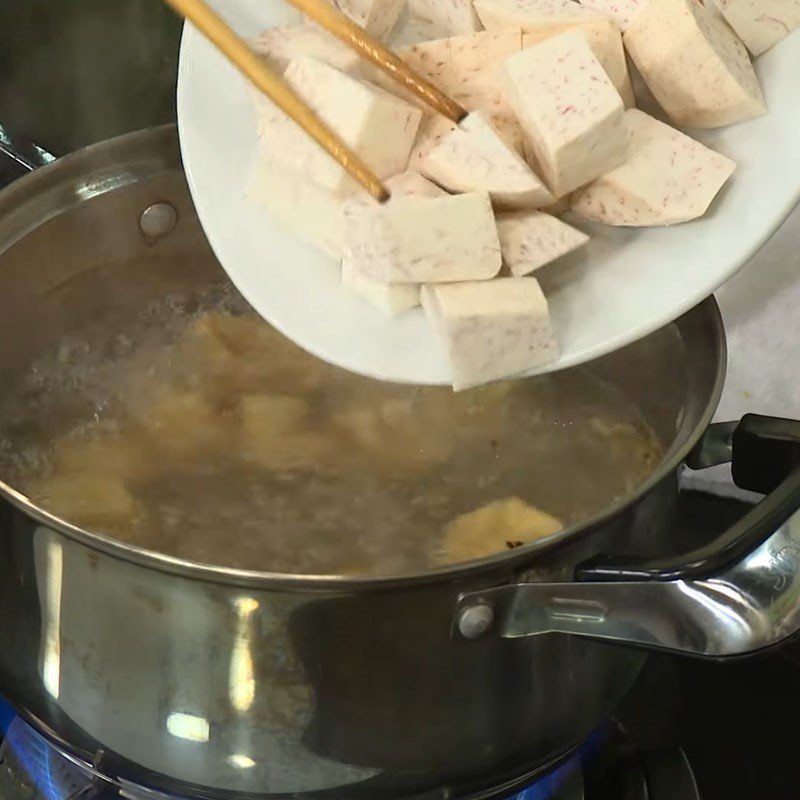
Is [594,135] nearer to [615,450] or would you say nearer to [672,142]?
[672,142]

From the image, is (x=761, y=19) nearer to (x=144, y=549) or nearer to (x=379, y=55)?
(x=379, y=55)

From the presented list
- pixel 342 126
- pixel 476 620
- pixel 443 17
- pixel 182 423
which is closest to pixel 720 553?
pixel 476 620

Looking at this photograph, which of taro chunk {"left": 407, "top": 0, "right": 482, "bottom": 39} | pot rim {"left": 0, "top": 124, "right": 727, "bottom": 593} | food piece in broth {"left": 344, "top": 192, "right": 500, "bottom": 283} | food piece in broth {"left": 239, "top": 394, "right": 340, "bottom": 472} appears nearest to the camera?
pot rim {"left": 0, "top": 124, "right": 727, "bottom": 593}

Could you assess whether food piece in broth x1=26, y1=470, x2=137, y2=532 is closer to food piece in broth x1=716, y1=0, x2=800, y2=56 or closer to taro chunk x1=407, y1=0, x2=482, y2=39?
taro chunk x1=407, y1=0, x2=482, y2=39

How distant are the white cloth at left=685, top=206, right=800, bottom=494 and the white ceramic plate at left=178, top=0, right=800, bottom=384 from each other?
1.07 ft

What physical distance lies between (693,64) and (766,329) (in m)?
0.47

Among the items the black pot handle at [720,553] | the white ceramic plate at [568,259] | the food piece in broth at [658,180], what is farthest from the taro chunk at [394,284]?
the black pot handle at [720,553]

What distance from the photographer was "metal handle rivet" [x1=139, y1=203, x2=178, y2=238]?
1040 millimetres

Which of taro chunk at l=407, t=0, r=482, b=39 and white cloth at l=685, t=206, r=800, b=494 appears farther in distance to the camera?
white cloth at l=685, t=206, r=800, b=494

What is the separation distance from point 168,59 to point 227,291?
0.25 meters

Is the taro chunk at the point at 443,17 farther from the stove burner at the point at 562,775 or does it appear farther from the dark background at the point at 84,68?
the stove burner at the point at 562,775

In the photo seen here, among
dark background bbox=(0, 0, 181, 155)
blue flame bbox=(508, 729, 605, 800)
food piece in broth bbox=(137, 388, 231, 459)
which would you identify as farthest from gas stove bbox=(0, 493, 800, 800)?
dark background bbox=(0, 0, 181, 155)

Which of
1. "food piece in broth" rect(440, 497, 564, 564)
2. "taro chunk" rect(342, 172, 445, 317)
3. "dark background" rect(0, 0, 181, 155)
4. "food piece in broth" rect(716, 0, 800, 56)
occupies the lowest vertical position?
"food piece in broth" rect(440, 497, 564, 564)

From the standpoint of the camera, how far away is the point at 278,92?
28.8 inches
